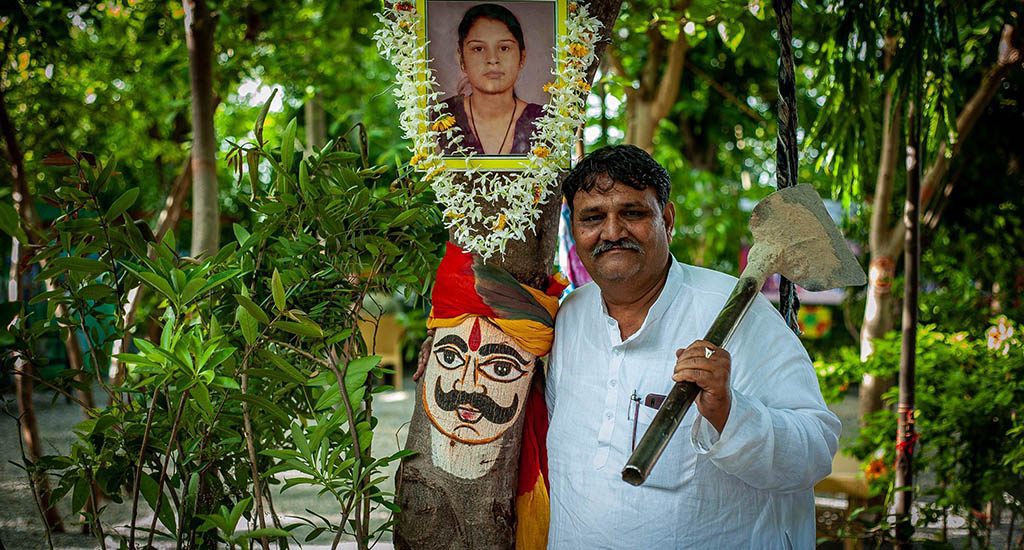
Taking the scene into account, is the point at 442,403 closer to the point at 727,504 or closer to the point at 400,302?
the point at 727,504

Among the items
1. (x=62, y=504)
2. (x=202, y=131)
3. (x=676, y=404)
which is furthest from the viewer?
(x=62, y=504)

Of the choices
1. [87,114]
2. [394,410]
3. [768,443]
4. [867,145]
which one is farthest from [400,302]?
[768,443]

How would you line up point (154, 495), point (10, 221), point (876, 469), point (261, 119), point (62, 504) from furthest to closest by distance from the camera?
point (876, 469) → point (62, 504) → point (261, 119) → point (154, 495) → point (10, 221)

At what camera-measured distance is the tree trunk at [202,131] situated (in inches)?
140

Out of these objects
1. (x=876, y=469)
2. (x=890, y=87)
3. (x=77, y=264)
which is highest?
(x=890, y=87)

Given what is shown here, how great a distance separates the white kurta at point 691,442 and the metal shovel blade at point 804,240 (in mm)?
116

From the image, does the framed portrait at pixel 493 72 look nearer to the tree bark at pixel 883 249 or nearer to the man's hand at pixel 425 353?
the man's hand at pixel 425 353

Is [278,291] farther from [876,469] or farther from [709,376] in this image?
[876,469]

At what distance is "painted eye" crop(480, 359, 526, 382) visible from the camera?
6.79 ft

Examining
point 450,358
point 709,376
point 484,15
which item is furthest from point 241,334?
point 709,376

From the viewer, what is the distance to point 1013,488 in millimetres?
3436

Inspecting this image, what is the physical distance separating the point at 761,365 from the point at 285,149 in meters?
1.21

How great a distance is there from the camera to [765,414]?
1.64 m

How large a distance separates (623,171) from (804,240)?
453 millimetres
